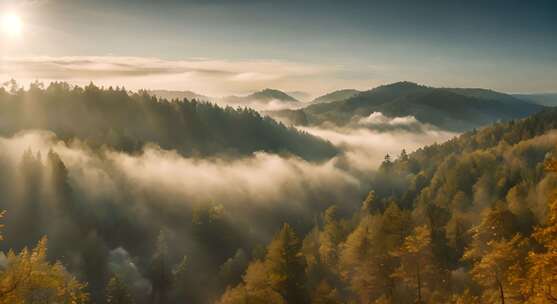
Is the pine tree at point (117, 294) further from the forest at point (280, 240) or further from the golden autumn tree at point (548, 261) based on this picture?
the golden autumn tree at point (548, 261)

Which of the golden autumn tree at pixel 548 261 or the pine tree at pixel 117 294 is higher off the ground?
the golden autumn tree at pixel 548 261

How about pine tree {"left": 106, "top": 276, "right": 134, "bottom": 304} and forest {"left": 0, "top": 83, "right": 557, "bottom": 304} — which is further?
pine tree {"left": 106, "top": 276, "right": 134, "bottom": 304}

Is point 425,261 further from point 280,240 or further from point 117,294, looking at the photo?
point 117,294

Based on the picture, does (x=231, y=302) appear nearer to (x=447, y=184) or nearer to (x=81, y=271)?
(x=81, y=271)

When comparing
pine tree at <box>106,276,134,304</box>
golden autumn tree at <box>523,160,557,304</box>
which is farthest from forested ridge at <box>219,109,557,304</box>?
pine tree at <box>106,276,134,304</box>

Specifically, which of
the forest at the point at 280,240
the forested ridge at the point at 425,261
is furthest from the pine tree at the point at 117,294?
the forested ridge at the point at 425,261

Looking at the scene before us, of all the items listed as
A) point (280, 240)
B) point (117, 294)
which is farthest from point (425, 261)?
point (117, 294)

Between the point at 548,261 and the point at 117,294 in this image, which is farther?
the point at 117,294

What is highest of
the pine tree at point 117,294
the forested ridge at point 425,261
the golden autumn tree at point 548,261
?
the golden autumn tree at point 548,261

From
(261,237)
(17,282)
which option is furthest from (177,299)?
(17,282)

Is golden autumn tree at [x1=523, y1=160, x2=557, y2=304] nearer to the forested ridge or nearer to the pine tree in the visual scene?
the forested ridge

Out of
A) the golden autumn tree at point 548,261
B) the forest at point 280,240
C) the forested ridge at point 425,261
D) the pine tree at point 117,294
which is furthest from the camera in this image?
the pine tree at point 117,294
